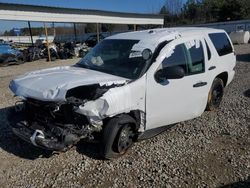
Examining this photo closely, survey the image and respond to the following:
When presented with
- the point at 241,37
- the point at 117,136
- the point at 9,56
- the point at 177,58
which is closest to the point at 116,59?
the point at 177,58

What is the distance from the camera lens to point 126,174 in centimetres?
421

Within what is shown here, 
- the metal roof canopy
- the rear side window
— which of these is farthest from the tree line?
the rear side window

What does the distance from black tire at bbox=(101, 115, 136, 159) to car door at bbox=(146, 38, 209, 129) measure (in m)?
0.38

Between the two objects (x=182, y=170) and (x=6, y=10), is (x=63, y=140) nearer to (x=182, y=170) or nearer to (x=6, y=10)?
(x=182, y=170)

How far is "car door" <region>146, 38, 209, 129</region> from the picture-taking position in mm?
4910

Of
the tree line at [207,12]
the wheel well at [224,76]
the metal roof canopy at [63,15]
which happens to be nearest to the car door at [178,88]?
the wheel well at [224,76]

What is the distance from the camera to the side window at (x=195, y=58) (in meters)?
5.57

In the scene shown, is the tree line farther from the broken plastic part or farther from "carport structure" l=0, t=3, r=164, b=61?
the broken plastic part

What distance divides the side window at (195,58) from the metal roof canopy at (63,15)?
53.6ft

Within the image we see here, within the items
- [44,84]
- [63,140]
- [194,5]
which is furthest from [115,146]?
[194,5]

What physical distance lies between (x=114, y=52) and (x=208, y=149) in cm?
230

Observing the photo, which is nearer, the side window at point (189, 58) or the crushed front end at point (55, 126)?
the crushed front end at point (55, 126)

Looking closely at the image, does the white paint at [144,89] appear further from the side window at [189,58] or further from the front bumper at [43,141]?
the front bumper at [43,141]

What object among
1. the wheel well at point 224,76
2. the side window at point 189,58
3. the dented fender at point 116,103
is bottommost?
the wheel well at point 224,76
